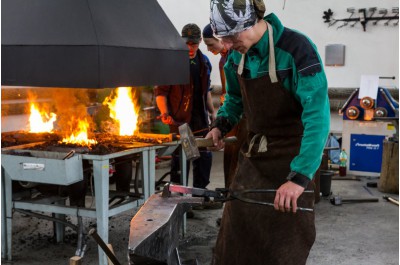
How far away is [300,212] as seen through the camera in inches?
112

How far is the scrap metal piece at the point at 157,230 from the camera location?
2.07 meters

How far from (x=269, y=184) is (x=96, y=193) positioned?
1.61 metres

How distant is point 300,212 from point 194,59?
3.16 metres

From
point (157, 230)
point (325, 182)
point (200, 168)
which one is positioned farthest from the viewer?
point (325, 182)

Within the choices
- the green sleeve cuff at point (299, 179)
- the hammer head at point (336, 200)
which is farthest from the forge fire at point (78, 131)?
the hammer head at point (336, 200)

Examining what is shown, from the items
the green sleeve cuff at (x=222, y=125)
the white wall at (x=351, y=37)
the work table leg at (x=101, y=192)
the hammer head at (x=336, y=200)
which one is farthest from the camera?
the white wall at (x=351, y=37)

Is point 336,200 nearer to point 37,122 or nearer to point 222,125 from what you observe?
point 37,122

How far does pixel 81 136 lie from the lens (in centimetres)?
477

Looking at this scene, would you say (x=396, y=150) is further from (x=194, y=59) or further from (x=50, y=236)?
(x=50, y=236)

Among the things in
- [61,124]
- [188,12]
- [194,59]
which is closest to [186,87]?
[194,59]

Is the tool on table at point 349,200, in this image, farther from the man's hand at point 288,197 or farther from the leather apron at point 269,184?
the man's hand at point 288,197

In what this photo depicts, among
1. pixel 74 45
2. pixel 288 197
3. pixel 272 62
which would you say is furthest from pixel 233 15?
pixel 74 45

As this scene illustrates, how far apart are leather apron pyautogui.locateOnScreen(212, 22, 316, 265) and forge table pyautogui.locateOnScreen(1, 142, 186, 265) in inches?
54.2

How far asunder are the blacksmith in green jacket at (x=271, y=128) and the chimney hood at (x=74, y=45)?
161 centimetres
